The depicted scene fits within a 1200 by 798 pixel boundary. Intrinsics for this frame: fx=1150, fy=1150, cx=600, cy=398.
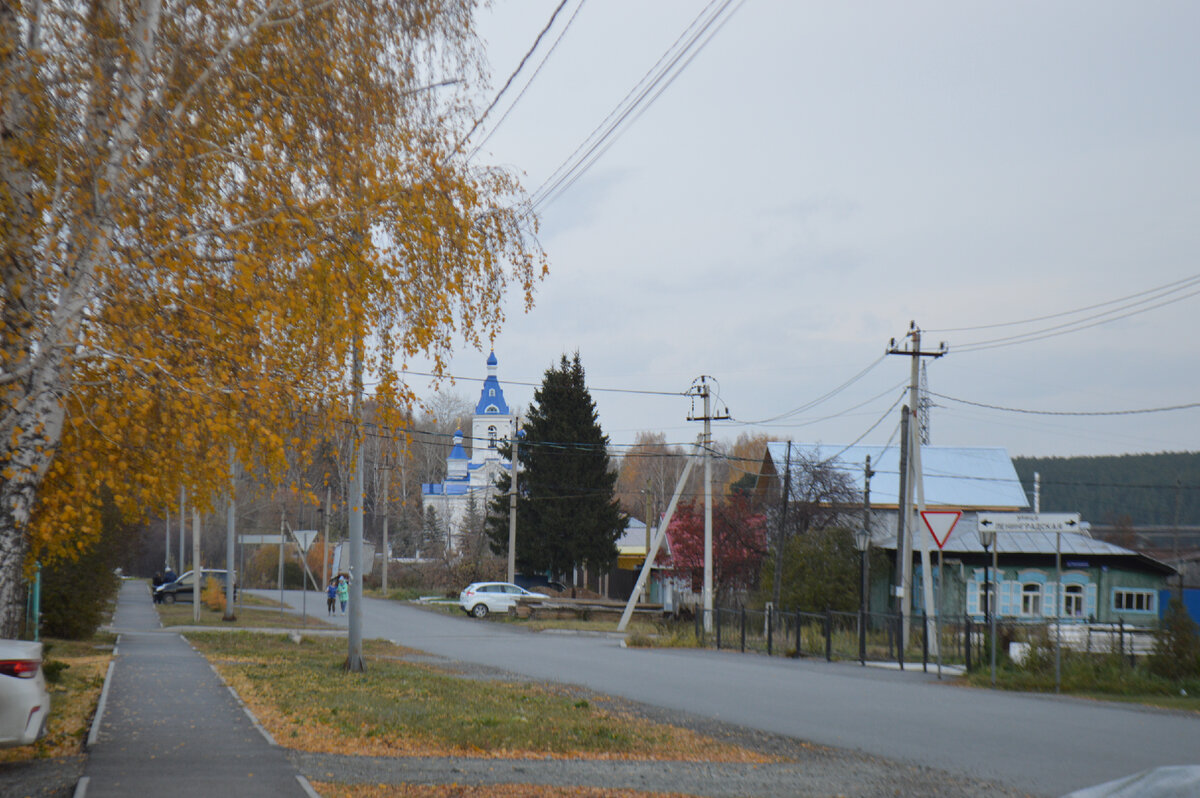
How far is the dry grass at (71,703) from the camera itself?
983 cm

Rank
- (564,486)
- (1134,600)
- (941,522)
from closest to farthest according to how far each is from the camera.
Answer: (941,522), (1134,600), (564,486)

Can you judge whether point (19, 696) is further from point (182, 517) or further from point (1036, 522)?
point (182, 517)

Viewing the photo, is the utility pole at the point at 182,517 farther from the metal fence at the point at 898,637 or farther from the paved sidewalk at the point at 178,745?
the metal fence at the point at 898,637

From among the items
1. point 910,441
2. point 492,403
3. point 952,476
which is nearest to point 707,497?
point 910,441

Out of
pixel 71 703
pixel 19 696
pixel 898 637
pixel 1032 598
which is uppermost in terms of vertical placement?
pixel 19 696

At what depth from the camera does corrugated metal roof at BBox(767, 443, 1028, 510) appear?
5338cm

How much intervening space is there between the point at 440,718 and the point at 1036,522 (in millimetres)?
10715

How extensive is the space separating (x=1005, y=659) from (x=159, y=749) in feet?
56.2

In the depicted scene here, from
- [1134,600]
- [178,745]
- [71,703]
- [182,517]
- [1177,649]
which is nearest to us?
[178,745]

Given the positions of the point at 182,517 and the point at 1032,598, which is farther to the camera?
the point at 1032,598

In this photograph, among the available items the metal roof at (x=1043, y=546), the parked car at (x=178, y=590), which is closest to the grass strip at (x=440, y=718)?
the metal roof at (x=1043, y=546)

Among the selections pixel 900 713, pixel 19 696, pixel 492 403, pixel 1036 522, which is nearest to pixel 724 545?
pixel 1036 522

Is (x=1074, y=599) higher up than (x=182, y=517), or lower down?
lower down

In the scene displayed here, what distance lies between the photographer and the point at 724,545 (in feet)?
153
